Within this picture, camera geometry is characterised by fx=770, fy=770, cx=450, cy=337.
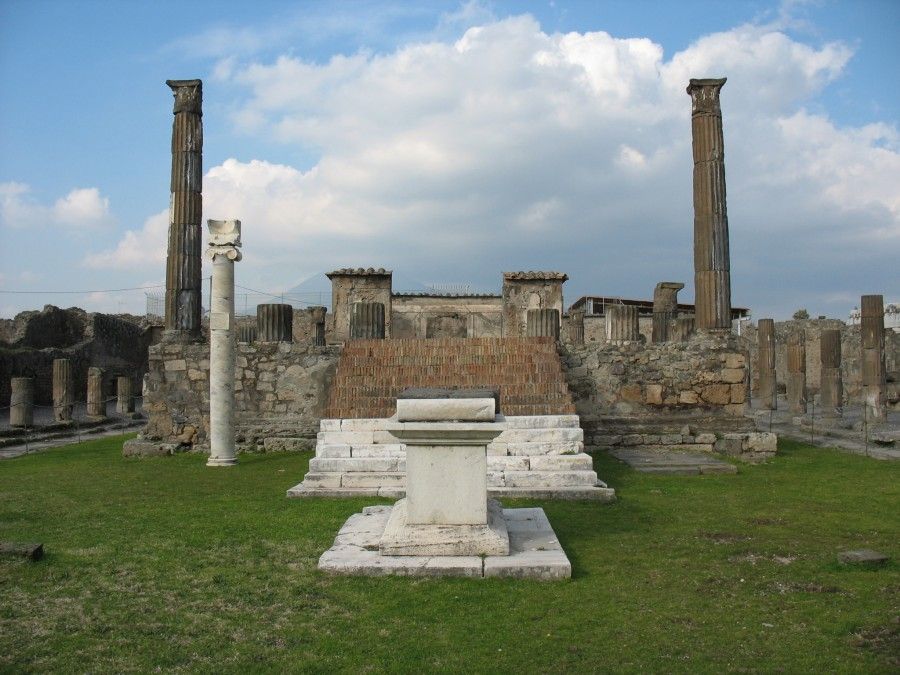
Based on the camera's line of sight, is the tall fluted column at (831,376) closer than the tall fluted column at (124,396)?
Yes

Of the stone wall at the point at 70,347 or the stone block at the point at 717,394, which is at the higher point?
the stone wall at the point at 70,347

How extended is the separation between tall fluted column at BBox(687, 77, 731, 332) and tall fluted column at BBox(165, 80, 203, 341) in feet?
30.9

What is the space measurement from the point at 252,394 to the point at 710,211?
8.81 meters

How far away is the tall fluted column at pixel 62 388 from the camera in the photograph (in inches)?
854

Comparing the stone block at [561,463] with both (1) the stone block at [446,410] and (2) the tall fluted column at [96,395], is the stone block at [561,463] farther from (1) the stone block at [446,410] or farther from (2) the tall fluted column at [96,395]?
(2) the tall fluted column at [96,395]

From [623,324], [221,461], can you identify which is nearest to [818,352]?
[623,324]

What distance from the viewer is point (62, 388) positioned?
21.9 meters

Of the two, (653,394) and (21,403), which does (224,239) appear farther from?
(21,403)

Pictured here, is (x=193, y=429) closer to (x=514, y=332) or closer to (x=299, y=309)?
(x=514, y=332)

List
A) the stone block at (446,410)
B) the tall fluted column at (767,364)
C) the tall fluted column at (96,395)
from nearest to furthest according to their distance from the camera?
1. the stone block at (446,410)
2. the tall fluted column at (767,364)
3. the tall fluted column at (96,395)

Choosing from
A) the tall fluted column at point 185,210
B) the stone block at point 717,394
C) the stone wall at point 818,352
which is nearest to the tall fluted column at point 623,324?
the stone block at point 717,394

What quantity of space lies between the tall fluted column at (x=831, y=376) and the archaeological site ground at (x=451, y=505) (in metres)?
0.17

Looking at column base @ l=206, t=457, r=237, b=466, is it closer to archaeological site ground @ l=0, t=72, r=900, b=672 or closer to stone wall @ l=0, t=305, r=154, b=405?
archaeological site ground @ l=0, t=72, r=900, b=672

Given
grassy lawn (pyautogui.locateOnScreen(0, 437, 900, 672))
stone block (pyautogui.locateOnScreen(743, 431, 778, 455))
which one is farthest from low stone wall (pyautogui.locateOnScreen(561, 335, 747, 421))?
grassy lawn (pyautogui.locateOnScreen(0, 437, 900, 672))
